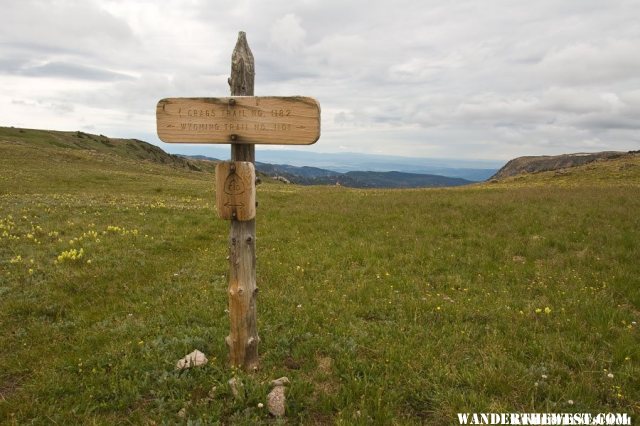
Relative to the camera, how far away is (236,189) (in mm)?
5957

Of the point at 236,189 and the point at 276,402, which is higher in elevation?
the point at 236,189

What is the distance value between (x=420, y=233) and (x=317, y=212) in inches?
262

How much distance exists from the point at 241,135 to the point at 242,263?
1.94 m

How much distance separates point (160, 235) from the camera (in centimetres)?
1512

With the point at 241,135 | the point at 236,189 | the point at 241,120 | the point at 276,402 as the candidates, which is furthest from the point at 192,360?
the point at 241,120

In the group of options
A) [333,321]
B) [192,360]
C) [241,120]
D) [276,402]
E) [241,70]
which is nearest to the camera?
[276,402]

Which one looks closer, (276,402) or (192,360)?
(276,402)

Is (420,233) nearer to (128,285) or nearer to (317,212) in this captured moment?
(317,212)

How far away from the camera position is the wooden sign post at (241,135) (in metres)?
5.66

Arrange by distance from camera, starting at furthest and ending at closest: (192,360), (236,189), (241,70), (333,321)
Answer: (333,321) → (192,360) → (241,70) → (236,189)

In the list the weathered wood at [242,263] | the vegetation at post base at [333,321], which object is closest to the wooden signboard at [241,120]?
the weathered wood at [242,263]

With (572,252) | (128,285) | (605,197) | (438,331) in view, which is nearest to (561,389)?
(438,331)

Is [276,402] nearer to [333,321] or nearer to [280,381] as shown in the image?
[280,381]

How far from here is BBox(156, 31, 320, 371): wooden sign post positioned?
5.66m
